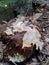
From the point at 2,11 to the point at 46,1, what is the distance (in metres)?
1.05

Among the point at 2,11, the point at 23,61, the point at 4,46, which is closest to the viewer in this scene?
the point at 23,61

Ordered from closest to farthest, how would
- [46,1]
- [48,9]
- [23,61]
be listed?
1. [23,61]
2. [48,9]
3. [46,1]

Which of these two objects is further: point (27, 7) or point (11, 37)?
point (27, 7)

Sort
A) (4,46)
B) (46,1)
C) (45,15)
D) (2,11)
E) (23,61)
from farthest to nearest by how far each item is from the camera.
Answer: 1. (46,1)
2. (45,15)
3. (2,11)
4. (4,46)
5. (23,61)

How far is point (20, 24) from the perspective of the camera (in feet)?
8.66

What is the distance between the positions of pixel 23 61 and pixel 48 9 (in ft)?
4.39

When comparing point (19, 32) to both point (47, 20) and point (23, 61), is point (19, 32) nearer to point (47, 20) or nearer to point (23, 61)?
point (23, 61)

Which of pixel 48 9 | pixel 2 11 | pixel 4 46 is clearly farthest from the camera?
pixel 48 9

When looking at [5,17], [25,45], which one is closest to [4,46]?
[25,45]

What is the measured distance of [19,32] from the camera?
2469mm

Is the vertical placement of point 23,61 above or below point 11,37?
below

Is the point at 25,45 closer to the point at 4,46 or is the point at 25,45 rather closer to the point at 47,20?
the point at 4,46

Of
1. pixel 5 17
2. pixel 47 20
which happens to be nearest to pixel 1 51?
pixel 5 17

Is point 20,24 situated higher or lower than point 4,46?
higher
